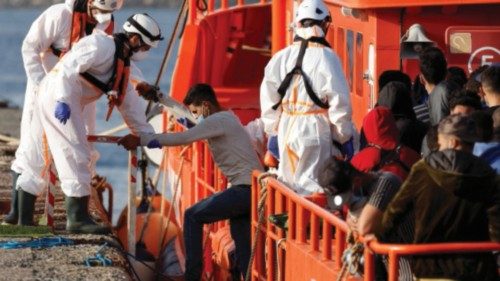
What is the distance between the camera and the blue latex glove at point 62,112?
11.6 m

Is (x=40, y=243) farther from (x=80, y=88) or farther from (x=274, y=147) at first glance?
(x=274, y=147)

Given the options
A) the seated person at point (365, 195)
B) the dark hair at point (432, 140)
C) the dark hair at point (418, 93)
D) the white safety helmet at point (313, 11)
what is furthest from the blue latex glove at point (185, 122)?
the seated person at point (365, 195)

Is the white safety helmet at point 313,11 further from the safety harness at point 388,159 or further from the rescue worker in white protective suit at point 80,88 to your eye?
the safety harness at point 388,159

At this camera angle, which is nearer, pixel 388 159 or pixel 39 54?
pixel 388 159

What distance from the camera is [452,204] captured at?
791cm

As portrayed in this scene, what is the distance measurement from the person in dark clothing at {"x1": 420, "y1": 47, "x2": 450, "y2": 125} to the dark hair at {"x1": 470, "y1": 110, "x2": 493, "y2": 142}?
199cm

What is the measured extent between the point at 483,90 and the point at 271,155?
80.2 inches

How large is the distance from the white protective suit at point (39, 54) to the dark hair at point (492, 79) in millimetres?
3663

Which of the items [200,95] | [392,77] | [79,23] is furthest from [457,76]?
[79,23]

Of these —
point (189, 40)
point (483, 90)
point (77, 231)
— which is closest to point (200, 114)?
point (77, 231)

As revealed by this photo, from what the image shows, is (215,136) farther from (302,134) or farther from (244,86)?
(244,86)

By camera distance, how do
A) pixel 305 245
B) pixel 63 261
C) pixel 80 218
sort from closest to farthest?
1. pixel 305 245
2. pixel 63 261
3. pixel 80 218

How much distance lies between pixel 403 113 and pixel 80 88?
248 centimetres

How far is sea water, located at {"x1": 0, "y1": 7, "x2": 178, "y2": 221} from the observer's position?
1318 inches
